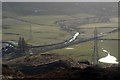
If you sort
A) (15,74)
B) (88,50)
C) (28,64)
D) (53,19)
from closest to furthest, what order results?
(15,74) < (28,64) < (88,50) < (53,19)

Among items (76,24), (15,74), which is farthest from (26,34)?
(15,74)

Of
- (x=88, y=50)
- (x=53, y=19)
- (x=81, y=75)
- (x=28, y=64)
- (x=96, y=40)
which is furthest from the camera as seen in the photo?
(x=53, y=19)

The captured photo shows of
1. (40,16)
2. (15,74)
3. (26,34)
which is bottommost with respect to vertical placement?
(15,74)

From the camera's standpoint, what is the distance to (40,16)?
330 ft

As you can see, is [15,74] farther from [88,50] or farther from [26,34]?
[26,34]

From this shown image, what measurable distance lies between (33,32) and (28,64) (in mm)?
37483

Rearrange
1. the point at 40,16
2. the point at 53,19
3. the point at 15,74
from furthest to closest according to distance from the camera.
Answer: the point at 40,16 < the point at 53,19 < the point at 15,74

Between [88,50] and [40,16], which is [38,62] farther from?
[40,16]

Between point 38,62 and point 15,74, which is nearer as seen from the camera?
point 15,74

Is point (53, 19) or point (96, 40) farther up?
point (53, 19)

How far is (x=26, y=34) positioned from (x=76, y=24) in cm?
A: 2113

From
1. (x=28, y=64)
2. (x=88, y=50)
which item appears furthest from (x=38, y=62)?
(x=88, y=50)

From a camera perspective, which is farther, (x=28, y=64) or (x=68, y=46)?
(x=68, y=46)

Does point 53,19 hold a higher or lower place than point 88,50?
higher
